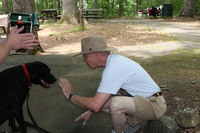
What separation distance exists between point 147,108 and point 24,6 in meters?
6.88

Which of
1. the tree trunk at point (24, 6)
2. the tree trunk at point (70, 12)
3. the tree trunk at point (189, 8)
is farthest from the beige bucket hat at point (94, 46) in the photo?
the tree trunk at point (189, 8)

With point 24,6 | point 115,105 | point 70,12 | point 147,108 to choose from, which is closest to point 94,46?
point 115,105

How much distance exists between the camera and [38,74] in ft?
11.2

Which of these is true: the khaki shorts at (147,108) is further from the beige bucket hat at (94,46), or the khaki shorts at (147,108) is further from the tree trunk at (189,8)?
the tree trunk at (189,8)

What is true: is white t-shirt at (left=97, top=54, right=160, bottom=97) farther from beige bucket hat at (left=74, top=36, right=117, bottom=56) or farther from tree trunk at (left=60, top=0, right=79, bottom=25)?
tree trunk at (left=60, top=0, right=79, bottom=25)

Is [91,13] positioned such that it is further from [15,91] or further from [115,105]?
[115,105]

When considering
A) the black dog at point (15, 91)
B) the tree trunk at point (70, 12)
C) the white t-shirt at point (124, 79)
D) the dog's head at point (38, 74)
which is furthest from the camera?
the tree trunk at point (70, 12)

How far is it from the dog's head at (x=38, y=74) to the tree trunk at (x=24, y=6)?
212 inches

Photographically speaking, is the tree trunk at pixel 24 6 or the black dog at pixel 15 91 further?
the tree trunk at pixel 24 6

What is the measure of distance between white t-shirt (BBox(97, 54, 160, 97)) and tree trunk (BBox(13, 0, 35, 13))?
21.1 ft

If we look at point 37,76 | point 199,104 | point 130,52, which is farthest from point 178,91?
point 130,52

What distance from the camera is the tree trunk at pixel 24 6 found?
26.8 feet

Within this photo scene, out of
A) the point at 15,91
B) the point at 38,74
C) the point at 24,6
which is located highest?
the point at 24,6

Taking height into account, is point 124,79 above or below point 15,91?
above
